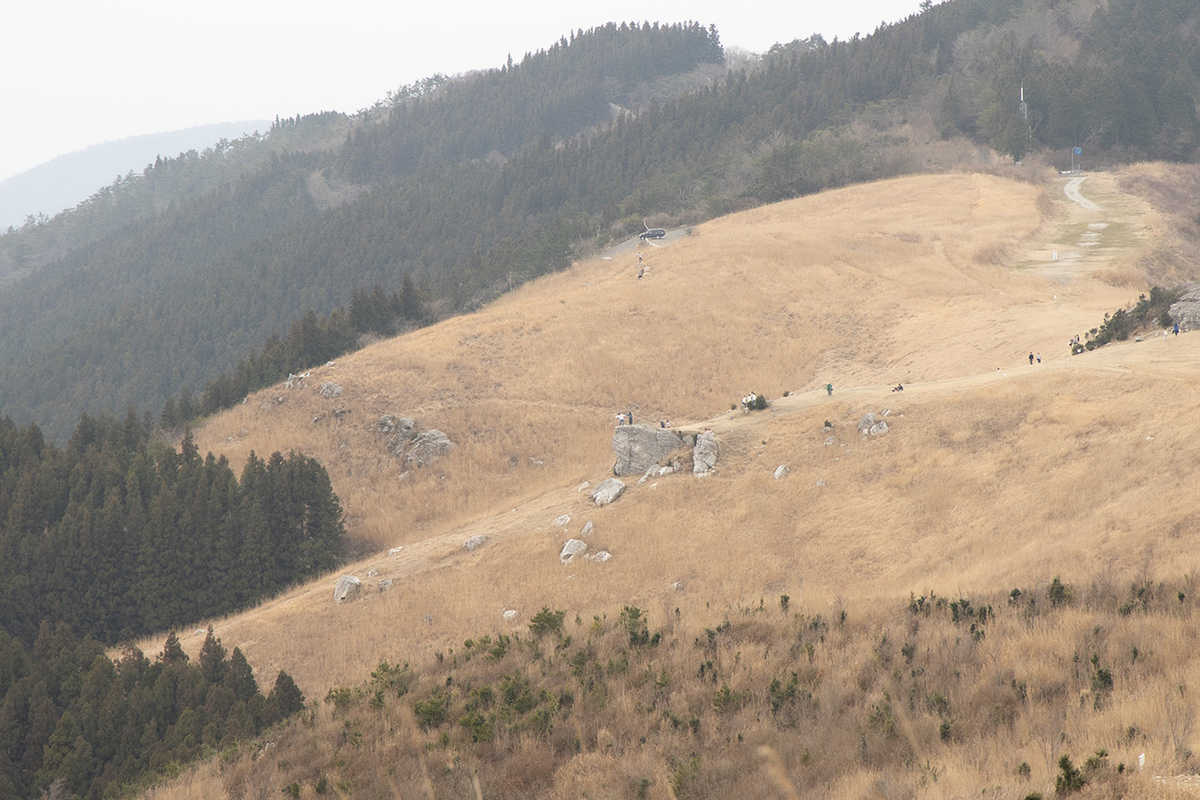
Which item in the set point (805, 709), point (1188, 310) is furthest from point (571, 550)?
point (1188, 310)

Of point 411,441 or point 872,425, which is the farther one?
point 411,441

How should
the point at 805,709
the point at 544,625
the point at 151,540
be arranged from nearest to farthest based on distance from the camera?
the point at 805,709, the point at 544,625, the point at 151,540

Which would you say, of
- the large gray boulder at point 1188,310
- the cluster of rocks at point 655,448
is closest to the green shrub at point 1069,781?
the cluster of rocks at point 655,448

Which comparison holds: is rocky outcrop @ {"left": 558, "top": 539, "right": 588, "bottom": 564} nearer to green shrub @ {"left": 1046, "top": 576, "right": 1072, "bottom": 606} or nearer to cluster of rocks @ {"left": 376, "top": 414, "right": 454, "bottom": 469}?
green shrub @ {"left": 1046, "top": 576, "right": 1072, "bottom": 606}

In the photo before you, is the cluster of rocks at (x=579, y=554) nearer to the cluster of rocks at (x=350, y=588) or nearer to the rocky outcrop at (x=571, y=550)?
the rocky outcrop at (x=571, y=550)

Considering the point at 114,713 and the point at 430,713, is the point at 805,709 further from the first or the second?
the point at 114,713

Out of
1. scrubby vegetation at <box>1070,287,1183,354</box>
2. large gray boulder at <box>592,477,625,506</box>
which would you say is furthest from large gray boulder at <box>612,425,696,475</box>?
scrubby vegetation at <box>1070,287,1183,354</box>
